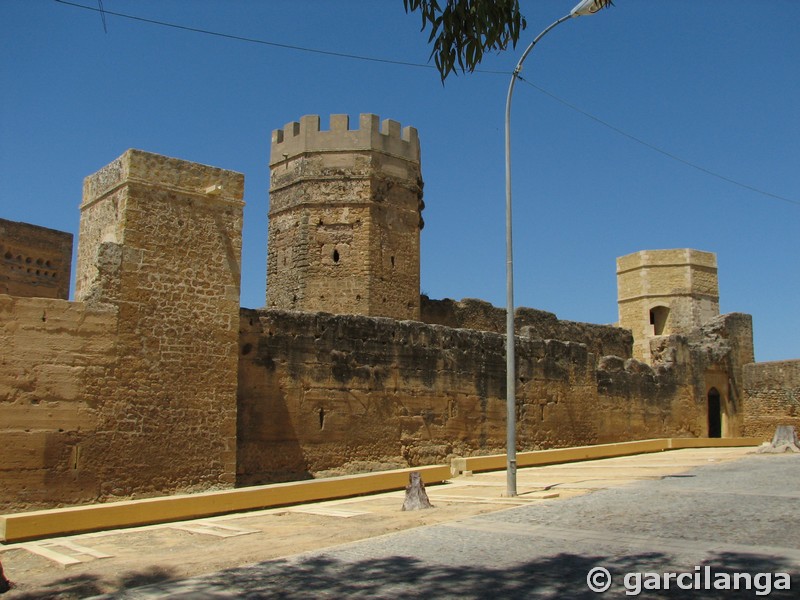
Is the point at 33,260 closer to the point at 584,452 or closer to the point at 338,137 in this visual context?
the point at 338,137

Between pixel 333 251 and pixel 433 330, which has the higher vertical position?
pixel 333 251

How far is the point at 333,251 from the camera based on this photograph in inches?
851

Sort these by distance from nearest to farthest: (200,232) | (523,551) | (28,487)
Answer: (523,551)
(28,487)
(200,232)

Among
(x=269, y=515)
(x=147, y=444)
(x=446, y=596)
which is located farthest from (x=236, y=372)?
(x=446, y=596)

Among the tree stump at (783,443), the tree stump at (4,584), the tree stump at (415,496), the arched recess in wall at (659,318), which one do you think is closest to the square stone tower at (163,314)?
the tree stump at (415,496)

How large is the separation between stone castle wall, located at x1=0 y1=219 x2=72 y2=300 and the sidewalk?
34.0ft

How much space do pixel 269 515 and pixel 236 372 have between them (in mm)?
2590

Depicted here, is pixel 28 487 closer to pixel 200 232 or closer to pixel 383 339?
pixel 200 232

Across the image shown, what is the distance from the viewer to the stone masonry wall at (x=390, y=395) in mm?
12891

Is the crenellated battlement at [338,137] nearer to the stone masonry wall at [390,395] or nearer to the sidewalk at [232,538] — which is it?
the stone masonry wall at [390,395]

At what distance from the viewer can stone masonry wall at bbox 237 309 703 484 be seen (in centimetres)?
1289

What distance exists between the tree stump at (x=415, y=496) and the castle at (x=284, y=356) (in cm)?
305

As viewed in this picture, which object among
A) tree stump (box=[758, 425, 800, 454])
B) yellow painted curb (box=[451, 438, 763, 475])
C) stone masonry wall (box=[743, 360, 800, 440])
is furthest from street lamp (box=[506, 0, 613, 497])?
stone masonry wall (box=[743, 360, 800, 440])

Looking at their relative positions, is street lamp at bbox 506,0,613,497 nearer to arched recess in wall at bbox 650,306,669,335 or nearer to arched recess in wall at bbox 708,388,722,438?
arched recess in wall at bbox 708,388,722,438
